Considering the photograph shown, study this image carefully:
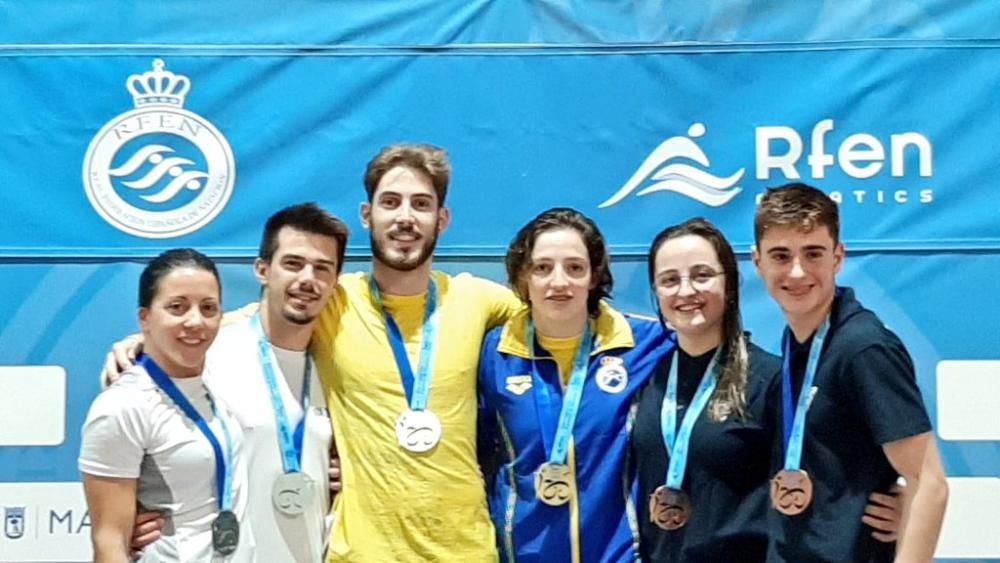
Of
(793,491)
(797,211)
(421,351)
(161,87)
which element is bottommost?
(793,491)

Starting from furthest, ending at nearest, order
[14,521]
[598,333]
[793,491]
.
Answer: [14,521] → [598,333] → [793,491]

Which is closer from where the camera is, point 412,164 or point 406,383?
point 406,383

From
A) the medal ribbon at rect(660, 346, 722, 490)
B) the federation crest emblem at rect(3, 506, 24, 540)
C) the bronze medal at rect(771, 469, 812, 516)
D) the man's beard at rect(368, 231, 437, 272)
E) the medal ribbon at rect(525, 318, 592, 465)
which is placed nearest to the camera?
the bronze medal at rect(771, 469, 812, 516)

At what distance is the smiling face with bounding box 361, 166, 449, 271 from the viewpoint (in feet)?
10.00

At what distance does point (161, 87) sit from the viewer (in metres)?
3.84

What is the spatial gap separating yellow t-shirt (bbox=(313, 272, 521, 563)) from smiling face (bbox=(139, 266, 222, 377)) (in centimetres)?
39

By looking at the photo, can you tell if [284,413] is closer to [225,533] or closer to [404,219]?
[225,533]

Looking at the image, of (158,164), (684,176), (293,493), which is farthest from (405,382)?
(158,164)

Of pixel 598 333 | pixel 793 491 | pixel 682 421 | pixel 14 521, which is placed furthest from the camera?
pixel 14 521

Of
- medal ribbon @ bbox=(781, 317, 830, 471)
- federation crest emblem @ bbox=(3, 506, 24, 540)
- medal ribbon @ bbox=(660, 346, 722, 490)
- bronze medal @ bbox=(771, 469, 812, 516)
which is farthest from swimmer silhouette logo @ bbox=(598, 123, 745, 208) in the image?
federation crest emblem @ bbox=(3, 506, 24, 540)

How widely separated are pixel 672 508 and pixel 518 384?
495 millimetres

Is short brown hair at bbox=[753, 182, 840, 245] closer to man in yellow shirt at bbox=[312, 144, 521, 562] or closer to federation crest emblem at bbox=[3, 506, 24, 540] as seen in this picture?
man in yellow shirt at bbox=[312, 144, 521, 562]

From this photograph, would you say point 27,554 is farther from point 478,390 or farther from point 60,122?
point 478,390

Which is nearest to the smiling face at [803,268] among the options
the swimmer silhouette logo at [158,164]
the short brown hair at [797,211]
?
the short brown hair at [797,211]
